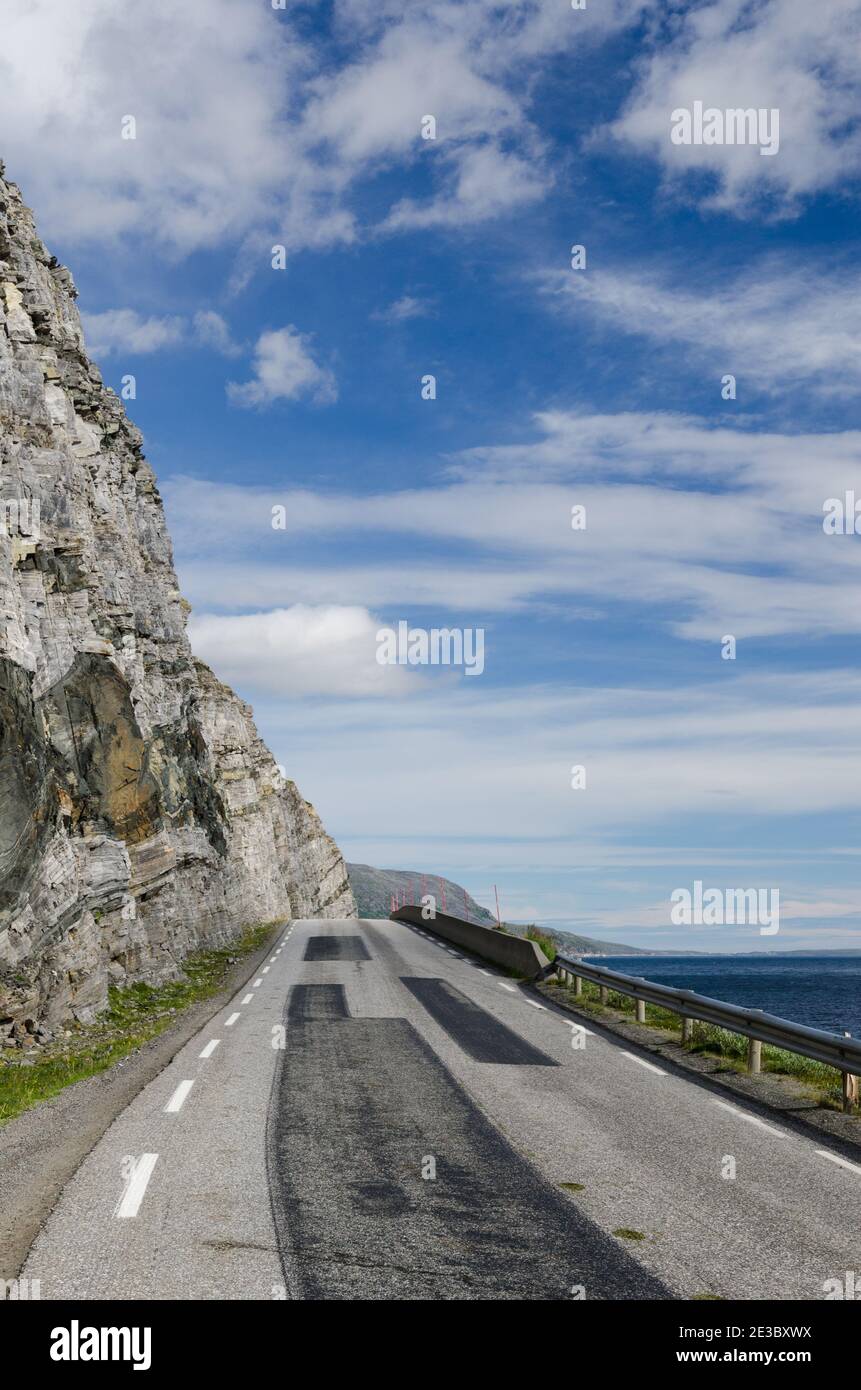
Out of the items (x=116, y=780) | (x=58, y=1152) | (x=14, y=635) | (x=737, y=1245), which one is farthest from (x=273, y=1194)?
(x=116, y=780)

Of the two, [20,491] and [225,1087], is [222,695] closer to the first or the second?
[20,491]

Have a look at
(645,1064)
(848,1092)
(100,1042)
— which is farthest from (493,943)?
(848,1092)

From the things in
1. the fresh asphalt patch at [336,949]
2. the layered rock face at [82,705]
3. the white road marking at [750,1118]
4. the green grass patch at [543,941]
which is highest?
the layered rock face at [82,705]

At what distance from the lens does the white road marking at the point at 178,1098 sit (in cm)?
1104

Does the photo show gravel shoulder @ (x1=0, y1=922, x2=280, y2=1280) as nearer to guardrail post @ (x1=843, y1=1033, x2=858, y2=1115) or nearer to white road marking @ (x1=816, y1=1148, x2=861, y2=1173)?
white road marking @ (x1=816, y1=1148, x2=861, y2=1173)

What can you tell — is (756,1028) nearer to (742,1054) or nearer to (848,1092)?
(742,1054)

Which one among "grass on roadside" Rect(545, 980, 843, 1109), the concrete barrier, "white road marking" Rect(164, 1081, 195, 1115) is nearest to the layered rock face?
"white road marking" Rect(164, 1081, 195, 1115)

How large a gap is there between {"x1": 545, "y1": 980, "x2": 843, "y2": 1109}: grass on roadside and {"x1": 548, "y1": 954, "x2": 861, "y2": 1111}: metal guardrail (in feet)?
0.78

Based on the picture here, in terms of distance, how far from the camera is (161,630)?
41469mm

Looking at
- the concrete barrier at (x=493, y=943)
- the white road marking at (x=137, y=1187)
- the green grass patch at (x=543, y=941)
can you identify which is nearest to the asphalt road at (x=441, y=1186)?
the white road marking at (x=137, y=1187)

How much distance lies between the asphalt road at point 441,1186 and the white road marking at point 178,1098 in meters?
0.06

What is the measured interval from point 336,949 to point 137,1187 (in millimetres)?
25918

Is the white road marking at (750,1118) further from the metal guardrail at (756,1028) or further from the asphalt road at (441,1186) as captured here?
the metal guardrail at (756,1028)

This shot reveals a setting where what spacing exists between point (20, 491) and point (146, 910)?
512 inches
